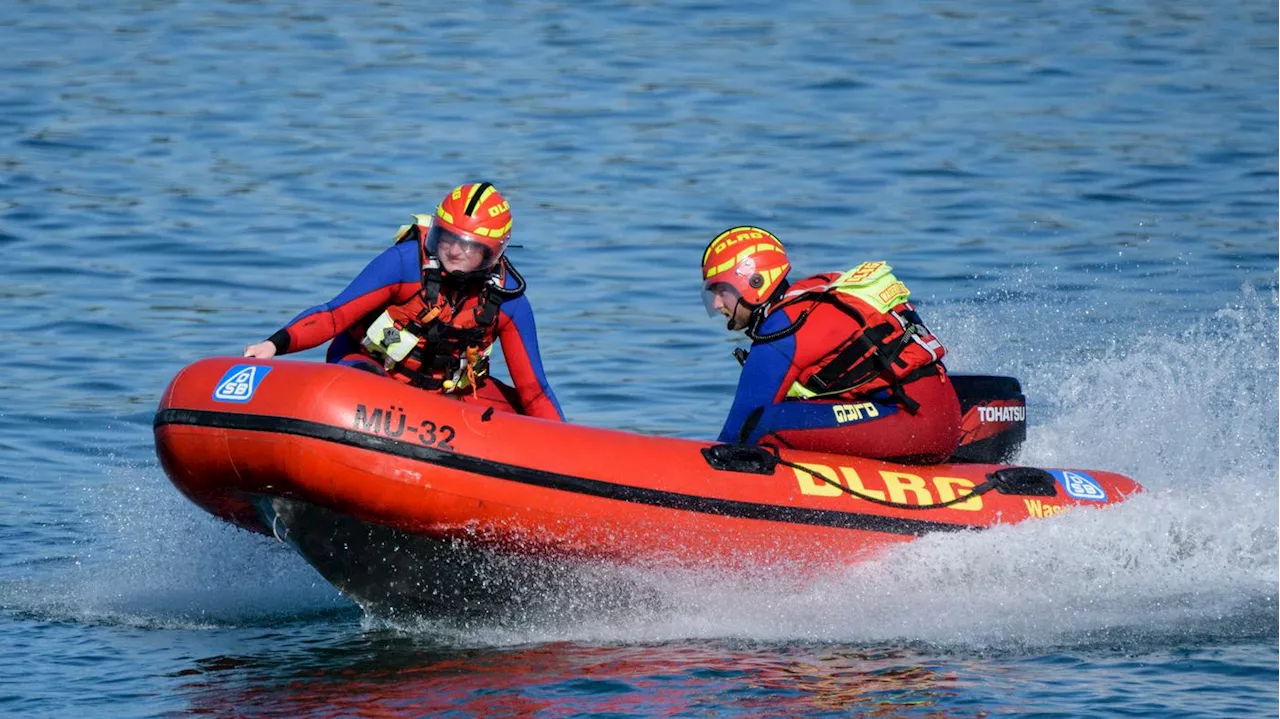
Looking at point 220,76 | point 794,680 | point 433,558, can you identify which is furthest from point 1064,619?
point 220,76

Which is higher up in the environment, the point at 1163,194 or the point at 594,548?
the point at 1163,194

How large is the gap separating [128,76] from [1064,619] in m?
15.5

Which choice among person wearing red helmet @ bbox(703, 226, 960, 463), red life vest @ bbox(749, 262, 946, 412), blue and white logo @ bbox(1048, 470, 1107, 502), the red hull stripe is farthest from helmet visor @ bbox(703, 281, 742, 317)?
blue and white logo @ bbox(1048, 470, 1107, 502)

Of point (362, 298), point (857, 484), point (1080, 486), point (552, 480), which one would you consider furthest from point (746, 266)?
point (1080, 486)

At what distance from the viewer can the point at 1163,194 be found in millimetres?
16250

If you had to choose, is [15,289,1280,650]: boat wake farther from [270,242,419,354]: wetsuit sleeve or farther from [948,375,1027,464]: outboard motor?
[270,242,419,354]: wetsuit sleeve

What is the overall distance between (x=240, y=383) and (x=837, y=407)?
7.42 ft

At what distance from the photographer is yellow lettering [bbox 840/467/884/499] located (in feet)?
23.6

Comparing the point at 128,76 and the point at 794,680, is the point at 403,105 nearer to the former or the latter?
the point at 128,76

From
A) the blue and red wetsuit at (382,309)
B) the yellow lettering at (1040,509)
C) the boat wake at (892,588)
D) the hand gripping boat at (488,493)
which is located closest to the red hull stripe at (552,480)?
the hand gripping boat at (488,493)

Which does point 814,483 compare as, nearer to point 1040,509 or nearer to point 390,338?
point 1040,509

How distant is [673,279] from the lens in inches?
532

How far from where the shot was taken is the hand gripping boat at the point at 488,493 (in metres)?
6.64

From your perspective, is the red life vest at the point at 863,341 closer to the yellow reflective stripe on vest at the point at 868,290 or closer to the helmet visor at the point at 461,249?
the yellow reflective stripe on vest at the point at 868,290
